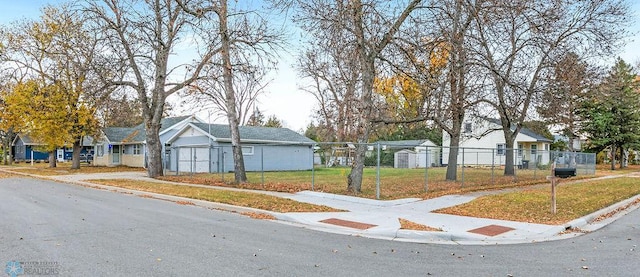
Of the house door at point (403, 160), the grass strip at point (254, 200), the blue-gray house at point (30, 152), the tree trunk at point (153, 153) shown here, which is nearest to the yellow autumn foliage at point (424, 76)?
the grass strip at point (254, 200)

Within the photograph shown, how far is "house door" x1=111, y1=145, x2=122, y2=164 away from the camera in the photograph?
139 ft

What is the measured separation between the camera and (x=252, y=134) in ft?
109

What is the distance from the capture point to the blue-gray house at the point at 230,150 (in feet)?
98.9

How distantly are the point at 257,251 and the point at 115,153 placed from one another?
Result: 4081 centimetres

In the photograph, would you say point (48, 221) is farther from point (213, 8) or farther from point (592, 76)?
point (592, 76)

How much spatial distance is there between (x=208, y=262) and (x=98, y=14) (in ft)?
64.6

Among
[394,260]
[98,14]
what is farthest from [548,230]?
[98,14]

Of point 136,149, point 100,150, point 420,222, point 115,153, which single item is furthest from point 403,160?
point 420,222

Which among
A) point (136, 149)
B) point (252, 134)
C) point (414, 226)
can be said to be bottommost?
point (414, 226)

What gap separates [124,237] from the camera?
7.45 m

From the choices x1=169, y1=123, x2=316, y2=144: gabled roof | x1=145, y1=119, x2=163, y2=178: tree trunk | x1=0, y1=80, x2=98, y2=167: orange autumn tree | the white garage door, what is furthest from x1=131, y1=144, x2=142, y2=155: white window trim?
x1=145, y1=119, x2=163, y2=178: tree trunk

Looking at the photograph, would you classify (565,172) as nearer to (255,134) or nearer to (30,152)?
(255,134)

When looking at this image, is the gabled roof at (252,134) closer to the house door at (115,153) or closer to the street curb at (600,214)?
the house door at (115,153)

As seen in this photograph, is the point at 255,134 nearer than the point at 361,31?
No
